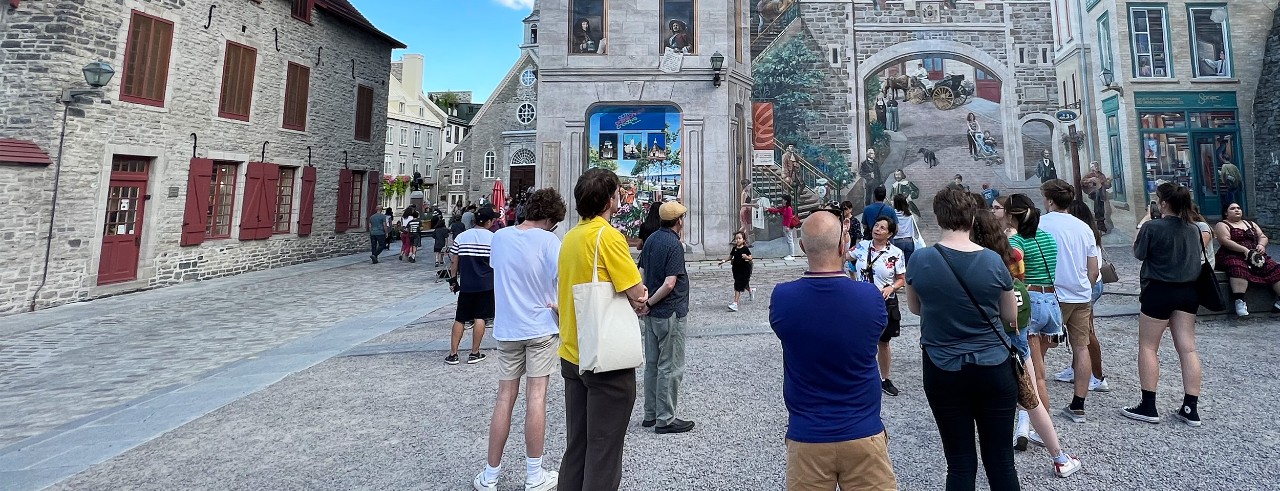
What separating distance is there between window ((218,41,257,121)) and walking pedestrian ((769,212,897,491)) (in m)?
15.6

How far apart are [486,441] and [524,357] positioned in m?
0.95

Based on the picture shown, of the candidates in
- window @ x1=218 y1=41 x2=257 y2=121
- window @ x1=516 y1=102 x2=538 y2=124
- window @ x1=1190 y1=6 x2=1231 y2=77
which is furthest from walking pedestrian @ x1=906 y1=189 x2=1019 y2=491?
window @ x1=516 y1=102 x2=538 y2=124

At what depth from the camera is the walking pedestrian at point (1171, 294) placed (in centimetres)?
352

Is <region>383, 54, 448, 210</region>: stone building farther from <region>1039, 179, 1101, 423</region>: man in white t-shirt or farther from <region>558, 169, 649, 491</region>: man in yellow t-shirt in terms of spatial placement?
<region>1039, 179, 1101, 423</region>: man in white t-shirt

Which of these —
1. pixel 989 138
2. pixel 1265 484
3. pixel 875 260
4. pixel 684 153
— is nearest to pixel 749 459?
pixel 875 260

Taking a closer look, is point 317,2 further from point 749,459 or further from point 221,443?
point 749,459

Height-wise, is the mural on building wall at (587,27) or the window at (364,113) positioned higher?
the mural on building wall at (587,27)

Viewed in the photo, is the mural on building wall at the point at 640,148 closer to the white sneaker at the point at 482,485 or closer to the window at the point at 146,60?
the window at the point at 146,60

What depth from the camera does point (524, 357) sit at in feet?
10.1

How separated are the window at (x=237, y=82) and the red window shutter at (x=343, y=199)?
3.64 metres

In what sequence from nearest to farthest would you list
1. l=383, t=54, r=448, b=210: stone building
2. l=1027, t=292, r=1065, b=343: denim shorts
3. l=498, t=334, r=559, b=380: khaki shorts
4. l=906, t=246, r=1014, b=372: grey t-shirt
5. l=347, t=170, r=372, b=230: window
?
l=906, t=246, r=1014, b=372: grey t-shirt → l=498, t=334, r=559, b=380: khaki shorts → l=1027, t=292, r=1065, b=343: denim shorts → l=347, t=170, r=372, b=230: window → l=383, t=54, r=448, b=210: stone building

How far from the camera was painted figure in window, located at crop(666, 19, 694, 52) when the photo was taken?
1451cm

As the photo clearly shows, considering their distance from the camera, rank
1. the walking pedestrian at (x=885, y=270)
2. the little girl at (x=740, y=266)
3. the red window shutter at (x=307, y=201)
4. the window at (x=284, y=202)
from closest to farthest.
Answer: the walking pedestrian at (x=885, y=270) < the little girl at (x=740, y=266) < the window at (x=284, y=202) < the red window shutter at (x=307, y=201)

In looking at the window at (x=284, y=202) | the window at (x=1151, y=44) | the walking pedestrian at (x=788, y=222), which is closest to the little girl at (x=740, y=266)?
the walking pedestrian at (x=788, y=222)
